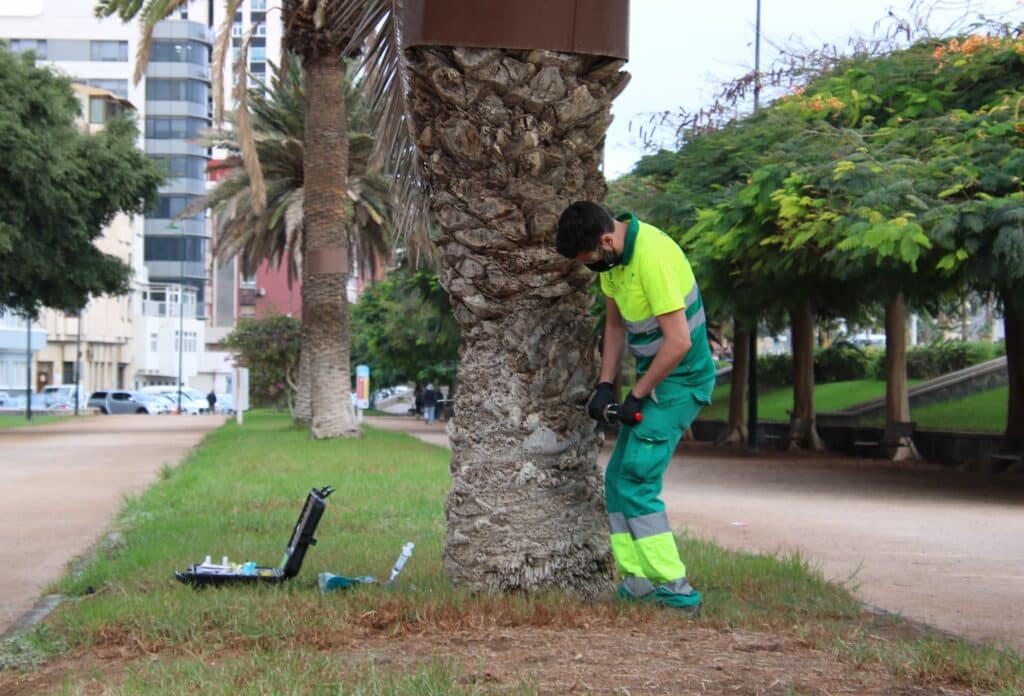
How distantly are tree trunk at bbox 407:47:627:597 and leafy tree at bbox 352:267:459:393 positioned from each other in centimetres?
2606

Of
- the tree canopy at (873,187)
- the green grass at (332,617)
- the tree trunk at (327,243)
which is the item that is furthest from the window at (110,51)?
the green grass at (332,617)

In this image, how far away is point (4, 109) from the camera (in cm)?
3141

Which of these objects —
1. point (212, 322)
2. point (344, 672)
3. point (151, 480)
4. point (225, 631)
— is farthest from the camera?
point (212, 322)

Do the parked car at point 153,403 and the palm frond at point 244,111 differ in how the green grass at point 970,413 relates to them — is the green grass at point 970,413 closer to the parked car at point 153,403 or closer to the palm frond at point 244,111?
the palm frond at point 244,111

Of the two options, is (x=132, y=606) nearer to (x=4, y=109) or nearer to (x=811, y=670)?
(x=811, y=670)

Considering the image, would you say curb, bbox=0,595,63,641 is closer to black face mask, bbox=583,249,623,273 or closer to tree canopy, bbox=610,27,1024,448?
black face mask, bbox=583,249,623,273

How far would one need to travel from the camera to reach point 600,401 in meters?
6.37

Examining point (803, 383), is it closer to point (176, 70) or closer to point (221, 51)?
point (221, 51)

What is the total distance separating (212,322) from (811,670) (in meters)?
115

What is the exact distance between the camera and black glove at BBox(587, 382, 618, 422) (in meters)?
6.35

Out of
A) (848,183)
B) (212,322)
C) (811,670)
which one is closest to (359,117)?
(848,183)

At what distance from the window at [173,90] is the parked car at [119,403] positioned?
4440cm

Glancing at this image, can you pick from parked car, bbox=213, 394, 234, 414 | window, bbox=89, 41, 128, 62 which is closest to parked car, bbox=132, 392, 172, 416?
parked car, bbox=213, 394, 234, 414

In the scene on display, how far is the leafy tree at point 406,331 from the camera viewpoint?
1383 inches
